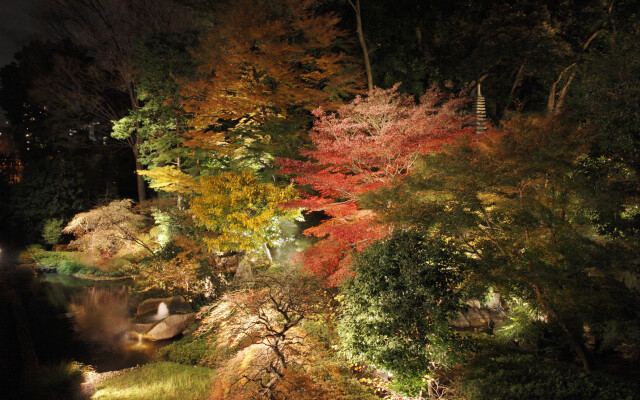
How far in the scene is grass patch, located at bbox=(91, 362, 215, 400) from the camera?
654 cm

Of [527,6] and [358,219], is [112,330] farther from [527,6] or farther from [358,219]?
[527,6]

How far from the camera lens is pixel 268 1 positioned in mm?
11820

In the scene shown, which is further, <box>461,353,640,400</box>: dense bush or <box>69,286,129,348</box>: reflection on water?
<box>69,286,129,348</box>: reflection on water

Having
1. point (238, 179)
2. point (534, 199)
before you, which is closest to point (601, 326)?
point (534, 199)

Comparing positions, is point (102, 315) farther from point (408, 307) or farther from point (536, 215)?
point (536, 215)

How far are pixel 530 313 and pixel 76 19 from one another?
22944mm

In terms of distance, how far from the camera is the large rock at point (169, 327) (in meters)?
9.82

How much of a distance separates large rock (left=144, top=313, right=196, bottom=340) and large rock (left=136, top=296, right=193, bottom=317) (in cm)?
28

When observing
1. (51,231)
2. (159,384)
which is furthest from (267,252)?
(51,231)

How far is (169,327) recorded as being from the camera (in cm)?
988

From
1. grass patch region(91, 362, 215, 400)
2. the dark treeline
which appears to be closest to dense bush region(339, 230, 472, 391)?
the dark treeline

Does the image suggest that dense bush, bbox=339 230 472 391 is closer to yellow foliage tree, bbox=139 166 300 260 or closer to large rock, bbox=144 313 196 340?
yellow foliage tree, bbox=139 166 300 260

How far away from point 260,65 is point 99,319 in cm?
1028

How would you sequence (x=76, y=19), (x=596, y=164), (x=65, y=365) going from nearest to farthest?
(x=596, y=164) < (x=65, y=365) < (x=76, y=19)
